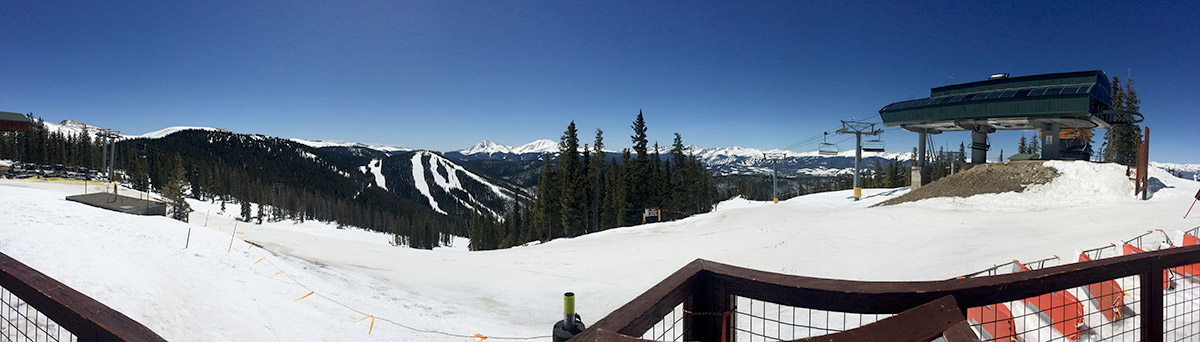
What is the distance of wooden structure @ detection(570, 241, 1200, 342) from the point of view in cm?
148

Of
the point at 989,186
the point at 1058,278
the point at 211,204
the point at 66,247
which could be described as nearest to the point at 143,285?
the point at 66,247

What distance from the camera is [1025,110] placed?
2464cm

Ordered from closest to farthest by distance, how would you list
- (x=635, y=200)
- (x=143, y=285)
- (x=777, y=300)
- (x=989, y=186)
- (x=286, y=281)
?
(x=777, y=300) < (x=143, y=285) < (x=286, y=281) < (x=989, y=186) < (x=635, y=200)

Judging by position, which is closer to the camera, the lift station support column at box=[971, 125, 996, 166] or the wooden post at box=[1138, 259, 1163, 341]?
the wooden post at box=[1138, 259, 1163, 341]

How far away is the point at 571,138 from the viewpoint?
3988 centimetres

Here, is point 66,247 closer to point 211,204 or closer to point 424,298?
point 424,298

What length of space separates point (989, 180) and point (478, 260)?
25.4 metres

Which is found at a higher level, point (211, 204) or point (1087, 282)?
point (1087, 282)

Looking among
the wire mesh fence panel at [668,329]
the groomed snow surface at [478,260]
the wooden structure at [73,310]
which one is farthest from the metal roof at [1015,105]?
the wooden structure at [73,310]

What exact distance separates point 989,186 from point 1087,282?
25.8 metres

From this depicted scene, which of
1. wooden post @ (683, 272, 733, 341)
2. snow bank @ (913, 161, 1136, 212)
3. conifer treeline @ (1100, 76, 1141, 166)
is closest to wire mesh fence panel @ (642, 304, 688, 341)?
wooden post @ (683, 272, 733, 341)

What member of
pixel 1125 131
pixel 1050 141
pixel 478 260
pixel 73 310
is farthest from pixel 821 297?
pixel 1125 131

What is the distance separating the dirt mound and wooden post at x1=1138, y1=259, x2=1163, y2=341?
77.5ft

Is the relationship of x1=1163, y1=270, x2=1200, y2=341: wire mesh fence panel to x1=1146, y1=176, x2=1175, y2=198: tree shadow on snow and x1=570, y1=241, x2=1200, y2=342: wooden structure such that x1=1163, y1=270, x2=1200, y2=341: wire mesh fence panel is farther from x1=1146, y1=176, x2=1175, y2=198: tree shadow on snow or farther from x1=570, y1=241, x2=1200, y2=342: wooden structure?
x1=1146, y1=176, x2=1175, y2=198: tree shadow on snow
